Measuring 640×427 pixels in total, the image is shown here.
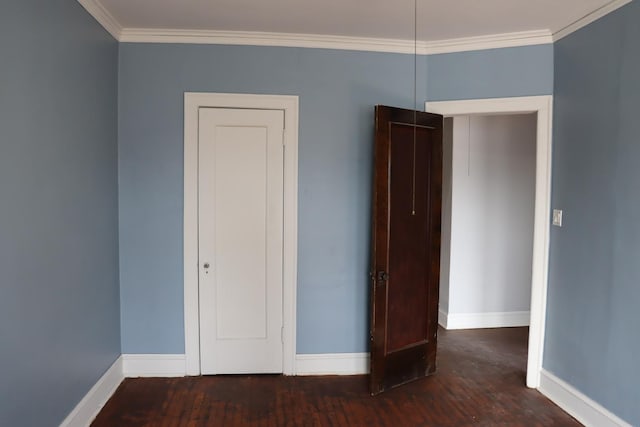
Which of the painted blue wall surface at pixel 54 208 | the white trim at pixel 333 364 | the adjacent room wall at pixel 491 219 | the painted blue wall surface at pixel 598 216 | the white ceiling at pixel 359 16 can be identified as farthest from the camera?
the adjacent room wall at pixel 491 219

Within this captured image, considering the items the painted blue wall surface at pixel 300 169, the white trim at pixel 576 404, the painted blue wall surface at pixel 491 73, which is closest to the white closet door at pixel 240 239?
the painted blue wall surface at pixel 300 169

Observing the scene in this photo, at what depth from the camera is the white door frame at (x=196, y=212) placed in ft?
10.3

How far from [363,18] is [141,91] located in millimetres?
1666

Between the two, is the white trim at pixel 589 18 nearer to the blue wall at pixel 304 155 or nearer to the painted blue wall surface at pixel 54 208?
the blue wall at pixel 304 155

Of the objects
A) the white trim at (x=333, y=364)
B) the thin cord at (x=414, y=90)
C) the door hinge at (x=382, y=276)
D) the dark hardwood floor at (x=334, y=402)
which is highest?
the thin cord at (x=414, y=90)

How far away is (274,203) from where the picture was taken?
3209mm

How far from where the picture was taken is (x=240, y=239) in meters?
3.21

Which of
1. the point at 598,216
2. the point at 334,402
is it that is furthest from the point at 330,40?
the point at 334,402

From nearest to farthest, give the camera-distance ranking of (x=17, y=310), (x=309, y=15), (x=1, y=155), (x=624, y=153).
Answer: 1. (x=1, y=155)
2. (x=17, y=310)
3. (x=624, y=153)
4. (x=309, y=15)

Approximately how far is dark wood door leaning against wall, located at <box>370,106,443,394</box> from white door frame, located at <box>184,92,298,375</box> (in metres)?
0.65

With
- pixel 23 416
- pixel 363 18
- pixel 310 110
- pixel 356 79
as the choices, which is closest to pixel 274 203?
pixel 310 110

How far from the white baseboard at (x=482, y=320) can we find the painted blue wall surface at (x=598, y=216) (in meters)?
1.40

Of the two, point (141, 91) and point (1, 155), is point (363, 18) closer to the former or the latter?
point (141, 91)

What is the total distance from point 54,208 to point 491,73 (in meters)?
2.95
